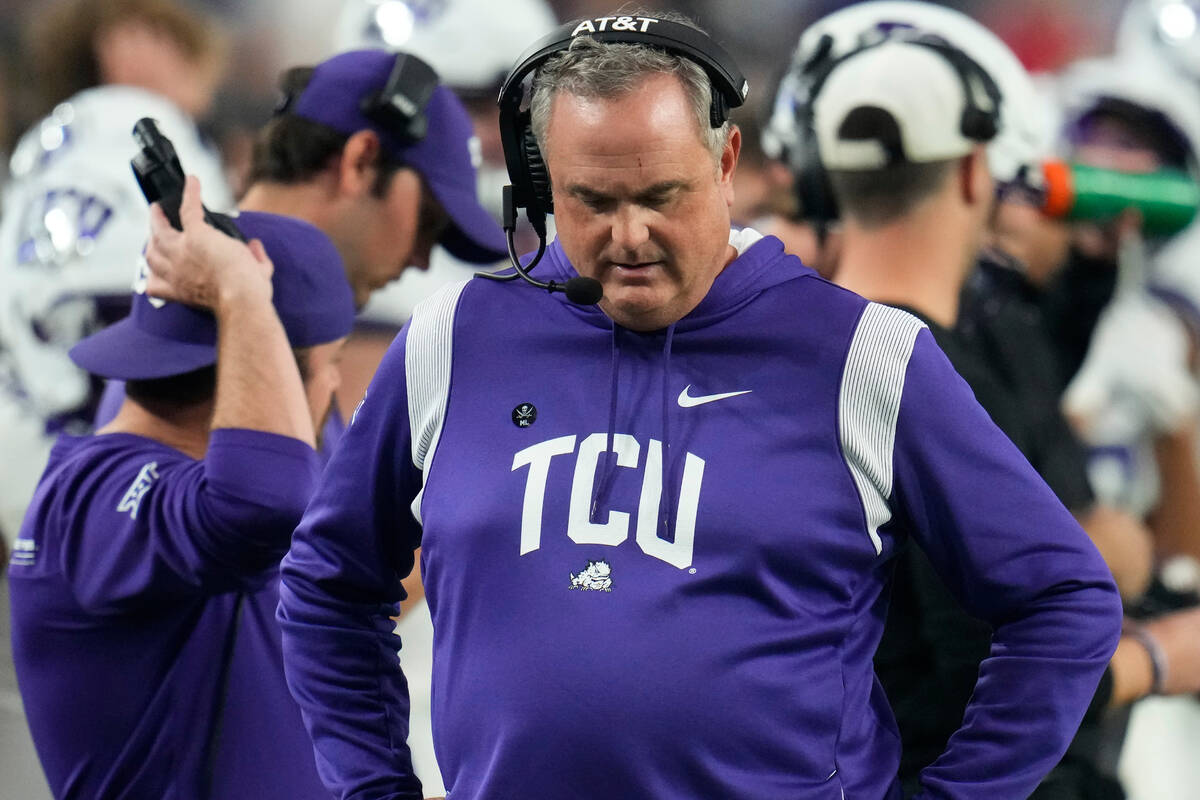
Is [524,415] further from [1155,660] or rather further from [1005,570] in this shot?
[1155,660]

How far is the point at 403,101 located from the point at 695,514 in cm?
148

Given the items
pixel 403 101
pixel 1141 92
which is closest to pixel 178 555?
pixel 403 101

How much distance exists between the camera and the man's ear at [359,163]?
2748 millimetres

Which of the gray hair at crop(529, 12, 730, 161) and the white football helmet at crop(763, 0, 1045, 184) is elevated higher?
the gray hair at crop(529, 12, 730, 161)

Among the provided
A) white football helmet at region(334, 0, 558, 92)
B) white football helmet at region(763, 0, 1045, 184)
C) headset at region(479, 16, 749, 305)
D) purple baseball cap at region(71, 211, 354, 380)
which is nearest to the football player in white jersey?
white football helmet at region(334, 0, 558, 92)

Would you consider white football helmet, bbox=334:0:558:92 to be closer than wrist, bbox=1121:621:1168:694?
No

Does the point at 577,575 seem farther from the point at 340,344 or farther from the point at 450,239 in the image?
the point at 450,239

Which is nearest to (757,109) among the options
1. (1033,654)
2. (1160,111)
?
(1160,111)

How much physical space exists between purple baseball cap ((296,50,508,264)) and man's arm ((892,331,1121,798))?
143 centimetres

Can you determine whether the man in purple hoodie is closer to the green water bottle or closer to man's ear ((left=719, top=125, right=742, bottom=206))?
man's ear ((left=719, top=125, right=742, bottom=206))

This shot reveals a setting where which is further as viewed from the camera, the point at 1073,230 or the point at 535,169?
the point at 1073,230

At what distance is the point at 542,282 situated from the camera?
62.9 inches

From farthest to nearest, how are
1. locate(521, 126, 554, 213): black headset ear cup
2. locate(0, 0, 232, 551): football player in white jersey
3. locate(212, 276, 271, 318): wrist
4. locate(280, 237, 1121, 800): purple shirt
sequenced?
locate(0, 0, 232, 551): football player in white jersey < locate(212, 276, 271, 318): wrist < locate(521, 126, 554, 213): black headset ear cup < locate(280, 237, 1121, 800): purple shirt

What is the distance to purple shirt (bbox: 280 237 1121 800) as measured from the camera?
1.45 metres
